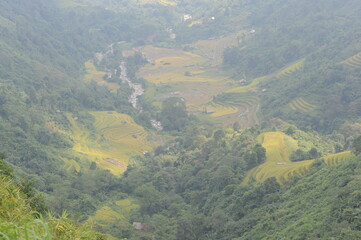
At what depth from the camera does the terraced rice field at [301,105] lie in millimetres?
39444

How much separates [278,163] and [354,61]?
22.5 metres

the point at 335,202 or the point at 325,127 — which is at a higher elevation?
the point at 335,202

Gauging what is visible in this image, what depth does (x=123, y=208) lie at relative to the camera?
24.6 m

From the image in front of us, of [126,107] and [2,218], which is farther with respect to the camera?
[126,107]

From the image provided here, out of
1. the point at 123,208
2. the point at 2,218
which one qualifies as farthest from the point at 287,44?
the point at 2,218

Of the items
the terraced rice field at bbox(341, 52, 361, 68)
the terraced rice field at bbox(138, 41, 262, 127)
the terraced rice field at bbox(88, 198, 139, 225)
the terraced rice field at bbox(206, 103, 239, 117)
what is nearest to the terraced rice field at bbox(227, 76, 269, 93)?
the terraced rice field at bbox(138, 41, 262, 127)

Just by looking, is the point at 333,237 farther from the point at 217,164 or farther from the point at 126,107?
the point at 126,107

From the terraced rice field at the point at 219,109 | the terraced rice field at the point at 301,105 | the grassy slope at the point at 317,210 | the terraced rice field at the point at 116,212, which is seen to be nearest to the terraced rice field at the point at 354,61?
the terraced rice field at the point at 301,105

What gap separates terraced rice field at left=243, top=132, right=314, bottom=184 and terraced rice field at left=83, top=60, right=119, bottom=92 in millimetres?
29086

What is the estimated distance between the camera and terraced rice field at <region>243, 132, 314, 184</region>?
Result: 69.1 feet

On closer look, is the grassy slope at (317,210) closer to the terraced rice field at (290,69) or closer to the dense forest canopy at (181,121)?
the dense forest canopy at (181,121)

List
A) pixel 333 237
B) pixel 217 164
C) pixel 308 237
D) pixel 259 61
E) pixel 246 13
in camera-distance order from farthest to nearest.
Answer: pixel 246 13 → pixel 259 61 → pixel 217 164 → pixel 308 237 → pixel 333 237

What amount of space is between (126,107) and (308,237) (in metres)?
36.1

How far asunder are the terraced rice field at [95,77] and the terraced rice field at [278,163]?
29086 mm
